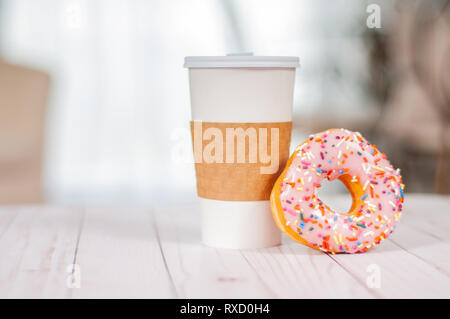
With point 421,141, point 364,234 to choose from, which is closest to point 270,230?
point 364,234

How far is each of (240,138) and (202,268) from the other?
21 centimetres

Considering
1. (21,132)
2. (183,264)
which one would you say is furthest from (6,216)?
(21,132)

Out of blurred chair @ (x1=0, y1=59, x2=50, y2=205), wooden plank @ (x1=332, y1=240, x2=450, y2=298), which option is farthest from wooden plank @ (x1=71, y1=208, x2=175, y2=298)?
blurred chair @ (x1=0, y1=59, x2=50, y2=205)

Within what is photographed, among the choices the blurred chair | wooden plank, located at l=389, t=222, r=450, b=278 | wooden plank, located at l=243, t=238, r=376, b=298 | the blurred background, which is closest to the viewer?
wooden plank, located at l=243, t=238, r=376, b=298

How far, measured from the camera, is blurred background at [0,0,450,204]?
335 cm

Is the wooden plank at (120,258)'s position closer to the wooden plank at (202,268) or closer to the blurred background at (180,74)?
the wooden plank at (202,268)

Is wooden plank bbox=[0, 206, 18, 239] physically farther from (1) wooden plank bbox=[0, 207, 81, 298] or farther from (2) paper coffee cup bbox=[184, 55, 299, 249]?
(2) paper coffee cup bbox=[184, 55, 299, 249]

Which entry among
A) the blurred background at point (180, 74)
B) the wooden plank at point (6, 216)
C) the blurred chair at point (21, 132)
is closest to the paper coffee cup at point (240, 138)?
the wooden plank at point (6, 216)

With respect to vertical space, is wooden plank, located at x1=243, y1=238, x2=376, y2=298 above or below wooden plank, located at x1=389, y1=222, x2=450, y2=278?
above

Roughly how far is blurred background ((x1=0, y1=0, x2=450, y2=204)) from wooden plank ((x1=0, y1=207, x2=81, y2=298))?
2.13 meters

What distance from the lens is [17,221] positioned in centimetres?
110

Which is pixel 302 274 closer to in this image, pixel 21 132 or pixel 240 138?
pixel 240 138

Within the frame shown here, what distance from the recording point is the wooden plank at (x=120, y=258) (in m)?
0.69

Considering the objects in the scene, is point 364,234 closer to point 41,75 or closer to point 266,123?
point 266,123
